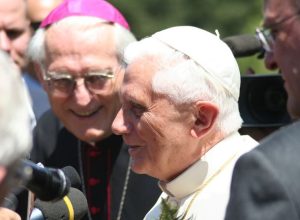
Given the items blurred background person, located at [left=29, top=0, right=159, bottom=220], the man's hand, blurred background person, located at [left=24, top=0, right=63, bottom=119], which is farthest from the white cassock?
blurred background person, located at [left=24, top=0, right=63, bottom=119]

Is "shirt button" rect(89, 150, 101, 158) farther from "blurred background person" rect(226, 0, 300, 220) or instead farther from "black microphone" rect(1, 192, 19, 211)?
"blurred background person" rect(226, 0, 300, 220)

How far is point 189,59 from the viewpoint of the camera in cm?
436

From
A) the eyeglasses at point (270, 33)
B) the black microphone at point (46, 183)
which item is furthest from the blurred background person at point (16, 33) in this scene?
the black microphone at point (46, 183)

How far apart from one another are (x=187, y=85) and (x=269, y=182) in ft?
3.80

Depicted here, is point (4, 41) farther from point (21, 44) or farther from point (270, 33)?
point (270, 33)

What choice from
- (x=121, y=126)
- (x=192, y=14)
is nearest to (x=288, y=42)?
(x=121, y=126)

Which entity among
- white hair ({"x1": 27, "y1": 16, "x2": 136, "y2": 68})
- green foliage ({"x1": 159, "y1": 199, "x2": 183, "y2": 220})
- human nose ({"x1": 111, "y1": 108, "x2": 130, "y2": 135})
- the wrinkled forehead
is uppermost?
the wrinkled forehead

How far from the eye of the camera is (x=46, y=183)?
3314mm

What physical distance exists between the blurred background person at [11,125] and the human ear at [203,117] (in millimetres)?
1591

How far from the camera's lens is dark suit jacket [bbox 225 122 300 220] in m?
3.20

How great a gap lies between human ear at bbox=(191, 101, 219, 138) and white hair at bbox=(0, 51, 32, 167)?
62.9 inches

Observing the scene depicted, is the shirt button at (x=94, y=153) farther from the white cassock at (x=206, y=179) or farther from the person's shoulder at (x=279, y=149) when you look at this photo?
the person's shoulder at (x=279, y=149)

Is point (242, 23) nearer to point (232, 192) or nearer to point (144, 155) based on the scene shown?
point (144, 155)

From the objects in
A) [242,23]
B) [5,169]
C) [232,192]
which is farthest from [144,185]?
[242,23]
